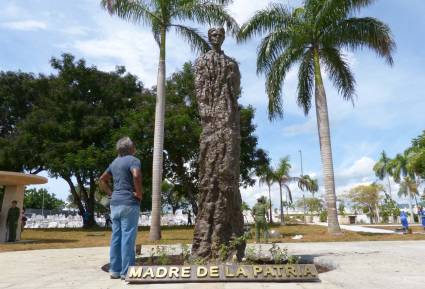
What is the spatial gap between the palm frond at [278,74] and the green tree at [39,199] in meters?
60.8

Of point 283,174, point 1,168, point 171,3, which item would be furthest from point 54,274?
point 283,174

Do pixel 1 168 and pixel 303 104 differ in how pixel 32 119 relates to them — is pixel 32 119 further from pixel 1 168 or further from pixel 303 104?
pixel 303 104

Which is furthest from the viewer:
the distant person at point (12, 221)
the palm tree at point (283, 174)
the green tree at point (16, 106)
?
the palm tree at point (283, 174)

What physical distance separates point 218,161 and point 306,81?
540 inches

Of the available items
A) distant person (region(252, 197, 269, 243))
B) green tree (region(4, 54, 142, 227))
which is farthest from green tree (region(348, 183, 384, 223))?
distant person (region(252, 197, 269, 243))

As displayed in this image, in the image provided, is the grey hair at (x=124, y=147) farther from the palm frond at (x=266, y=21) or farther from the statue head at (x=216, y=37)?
the palm frond at (x=266, y=21)

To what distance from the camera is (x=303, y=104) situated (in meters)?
19.1

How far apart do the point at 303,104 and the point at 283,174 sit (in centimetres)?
2138

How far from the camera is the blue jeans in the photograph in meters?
5.22

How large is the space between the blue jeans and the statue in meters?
1.23

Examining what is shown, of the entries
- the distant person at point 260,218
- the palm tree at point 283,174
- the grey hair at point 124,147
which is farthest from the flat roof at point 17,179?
the palm tree at point 283,174

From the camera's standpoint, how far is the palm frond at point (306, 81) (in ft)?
60.2

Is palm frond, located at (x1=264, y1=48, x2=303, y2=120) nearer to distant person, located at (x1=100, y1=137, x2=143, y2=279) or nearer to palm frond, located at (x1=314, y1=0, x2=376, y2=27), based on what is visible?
palm frond, located at (x1=314, y1=0, x2=376, y2=27)

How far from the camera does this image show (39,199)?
243ft
